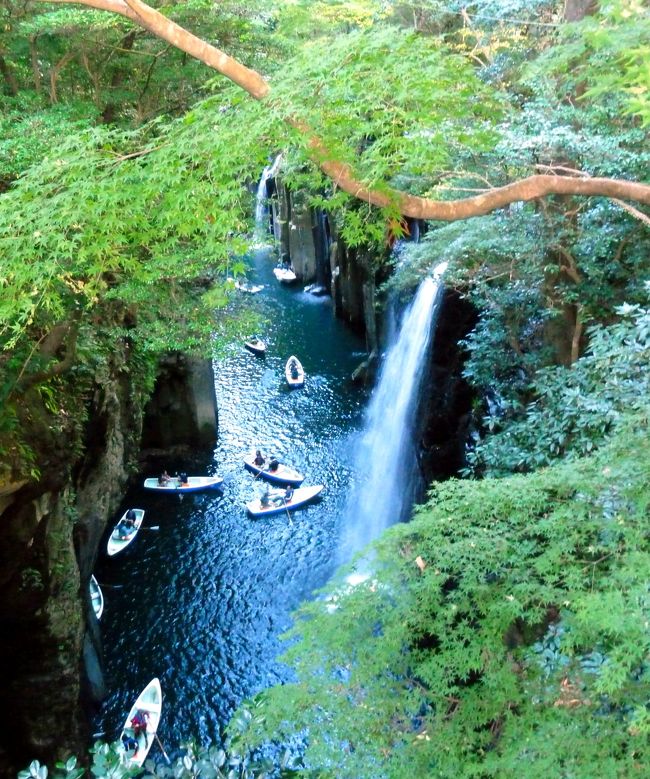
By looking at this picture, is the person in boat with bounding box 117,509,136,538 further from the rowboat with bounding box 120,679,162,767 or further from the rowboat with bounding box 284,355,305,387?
the rowboat with bounding box 284,355,305,387

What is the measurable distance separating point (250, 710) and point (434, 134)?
574 centimetres

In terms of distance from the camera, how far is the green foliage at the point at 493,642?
440cm

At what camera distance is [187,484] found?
1755cm

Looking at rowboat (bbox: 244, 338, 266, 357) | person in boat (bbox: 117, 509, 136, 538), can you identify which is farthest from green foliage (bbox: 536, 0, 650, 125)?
rowboat (bbox: 244, 338, 266, 357)

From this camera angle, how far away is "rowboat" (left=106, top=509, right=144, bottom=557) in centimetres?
1518

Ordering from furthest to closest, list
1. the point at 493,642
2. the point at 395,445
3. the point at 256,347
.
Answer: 1. the point at 256,347
2. the point at 395,445
3. the point at 493,642

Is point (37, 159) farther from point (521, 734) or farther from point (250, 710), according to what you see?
point (521, 734)

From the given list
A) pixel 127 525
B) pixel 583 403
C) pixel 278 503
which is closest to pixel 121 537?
pixel 127 525

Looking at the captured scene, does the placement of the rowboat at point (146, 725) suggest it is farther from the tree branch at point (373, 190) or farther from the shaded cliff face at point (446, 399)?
the tree branch at point (373, 190)

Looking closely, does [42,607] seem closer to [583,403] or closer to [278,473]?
[583,403]

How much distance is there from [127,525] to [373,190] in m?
13.1

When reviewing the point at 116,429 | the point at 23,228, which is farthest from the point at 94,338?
the point at 23,228

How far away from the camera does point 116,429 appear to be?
13.6 m

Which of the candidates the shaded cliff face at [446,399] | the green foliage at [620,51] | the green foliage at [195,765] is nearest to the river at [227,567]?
the shaded cliff face at [446,399]
